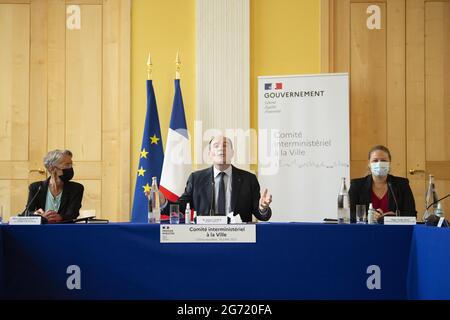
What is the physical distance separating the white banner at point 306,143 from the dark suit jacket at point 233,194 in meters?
1.39

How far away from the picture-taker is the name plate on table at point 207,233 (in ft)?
10.4

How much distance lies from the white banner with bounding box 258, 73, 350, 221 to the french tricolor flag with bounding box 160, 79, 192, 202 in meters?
0.73

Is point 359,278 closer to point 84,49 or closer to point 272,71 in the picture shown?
point 272,71

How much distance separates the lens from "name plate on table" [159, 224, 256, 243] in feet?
10.4

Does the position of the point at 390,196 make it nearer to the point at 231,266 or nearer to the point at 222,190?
the point at 222,190

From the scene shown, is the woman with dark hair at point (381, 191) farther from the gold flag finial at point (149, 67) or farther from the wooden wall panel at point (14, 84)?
the wooden wall panel at point (14, 84)

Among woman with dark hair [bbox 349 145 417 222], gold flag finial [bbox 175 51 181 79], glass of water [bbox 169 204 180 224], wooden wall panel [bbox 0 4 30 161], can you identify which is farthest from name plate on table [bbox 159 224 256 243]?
wooden wall panel [bbox 0 4 30 161]

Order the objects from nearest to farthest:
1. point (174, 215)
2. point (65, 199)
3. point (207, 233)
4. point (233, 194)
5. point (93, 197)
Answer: point (207, 233) < point (174, 215) < point (233, 194) < point (65, 199) < point (93, 197)

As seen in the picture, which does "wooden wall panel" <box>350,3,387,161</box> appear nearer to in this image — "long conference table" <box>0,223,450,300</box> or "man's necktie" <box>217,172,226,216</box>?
"man's necktie" <box>217,172,226,216</box>

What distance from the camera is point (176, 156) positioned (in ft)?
18.3

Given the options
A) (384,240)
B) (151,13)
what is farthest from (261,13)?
(384,240)

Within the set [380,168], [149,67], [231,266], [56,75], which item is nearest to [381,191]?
[380,168]

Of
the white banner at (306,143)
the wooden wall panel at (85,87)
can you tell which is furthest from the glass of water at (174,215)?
the wooden wall panel at (85,87)

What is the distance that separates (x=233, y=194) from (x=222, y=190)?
3.2 inches
